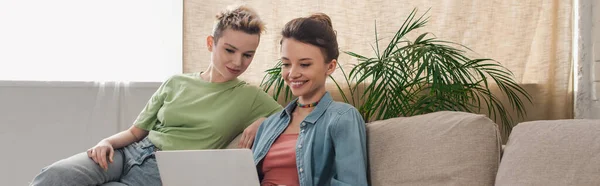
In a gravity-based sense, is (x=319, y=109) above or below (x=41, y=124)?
above

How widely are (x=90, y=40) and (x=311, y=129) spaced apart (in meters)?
2.04

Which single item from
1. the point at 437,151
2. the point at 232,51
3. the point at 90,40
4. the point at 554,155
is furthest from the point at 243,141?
the point at 90,40

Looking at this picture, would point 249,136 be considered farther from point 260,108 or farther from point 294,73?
point 294,73

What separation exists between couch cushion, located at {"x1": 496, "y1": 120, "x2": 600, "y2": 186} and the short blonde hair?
3.12 ft

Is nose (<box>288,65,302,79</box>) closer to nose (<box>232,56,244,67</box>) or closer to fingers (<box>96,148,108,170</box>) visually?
nose (<box>232,56,244,67</box>)

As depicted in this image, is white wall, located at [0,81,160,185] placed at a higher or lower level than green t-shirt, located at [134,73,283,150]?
lower

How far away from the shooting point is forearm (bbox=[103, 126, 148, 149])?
7.99 ft

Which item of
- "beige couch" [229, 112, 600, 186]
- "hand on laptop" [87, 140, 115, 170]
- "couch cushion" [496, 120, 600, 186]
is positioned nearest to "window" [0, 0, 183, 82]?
"hand on laptop" [87, 140, 115, 170]

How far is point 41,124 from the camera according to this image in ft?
11.5

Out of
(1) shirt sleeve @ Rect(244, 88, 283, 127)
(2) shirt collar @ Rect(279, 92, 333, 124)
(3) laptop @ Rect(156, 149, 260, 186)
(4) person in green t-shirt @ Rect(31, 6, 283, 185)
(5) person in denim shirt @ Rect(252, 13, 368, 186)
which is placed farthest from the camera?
(1) shirt sleeve @ Rect(244, 88, 283, 127)

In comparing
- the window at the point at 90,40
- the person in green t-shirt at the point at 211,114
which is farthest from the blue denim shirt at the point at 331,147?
the window at the point at 90,40

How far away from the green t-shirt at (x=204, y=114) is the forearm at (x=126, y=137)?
1.0 inches

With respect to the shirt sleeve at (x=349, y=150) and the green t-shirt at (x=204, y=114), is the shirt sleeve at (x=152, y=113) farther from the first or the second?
the shirt sleeve at (x=349, y=150)

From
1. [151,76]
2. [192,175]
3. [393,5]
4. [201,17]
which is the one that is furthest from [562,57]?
[192,175]
